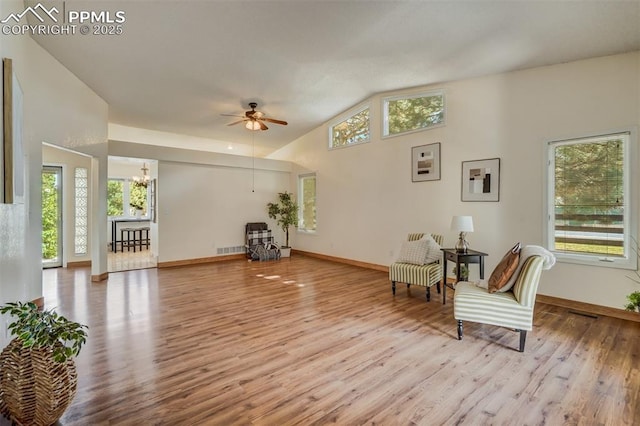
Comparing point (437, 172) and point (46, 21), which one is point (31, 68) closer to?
point (46, 21)

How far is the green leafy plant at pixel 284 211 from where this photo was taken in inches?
317

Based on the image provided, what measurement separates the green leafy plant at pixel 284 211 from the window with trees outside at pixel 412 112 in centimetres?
322

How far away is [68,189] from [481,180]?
813cm

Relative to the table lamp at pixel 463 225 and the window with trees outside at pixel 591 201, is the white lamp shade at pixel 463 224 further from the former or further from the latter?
the window with trees outside at pixel 591 201

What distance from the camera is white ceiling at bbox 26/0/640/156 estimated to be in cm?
311

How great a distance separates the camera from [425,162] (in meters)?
5.54

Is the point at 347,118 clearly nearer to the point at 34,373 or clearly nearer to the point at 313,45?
the point at 313,45

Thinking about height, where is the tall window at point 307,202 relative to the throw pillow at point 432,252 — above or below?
above

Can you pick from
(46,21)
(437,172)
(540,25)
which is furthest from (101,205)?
(540,25)

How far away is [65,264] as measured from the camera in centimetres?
647

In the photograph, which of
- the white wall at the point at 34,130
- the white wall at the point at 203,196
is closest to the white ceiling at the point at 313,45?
the white wall at the point at 34,130

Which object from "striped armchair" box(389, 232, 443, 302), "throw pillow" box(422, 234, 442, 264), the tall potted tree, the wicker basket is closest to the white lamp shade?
"throw pillow" box(422, 234, 442, 264)

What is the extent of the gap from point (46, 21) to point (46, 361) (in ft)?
12.4

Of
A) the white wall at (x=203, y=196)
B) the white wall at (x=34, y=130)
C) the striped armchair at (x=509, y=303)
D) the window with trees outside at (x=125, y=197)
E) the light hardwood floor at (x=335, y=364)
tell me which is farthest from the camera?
the window with trees outside at (x=125, y=197)
